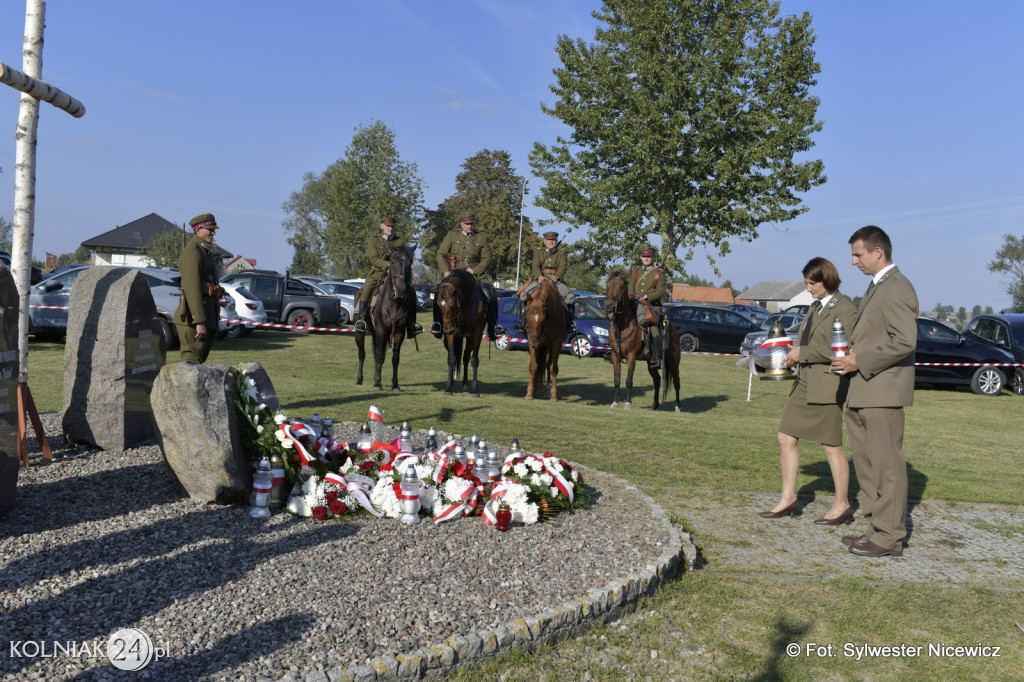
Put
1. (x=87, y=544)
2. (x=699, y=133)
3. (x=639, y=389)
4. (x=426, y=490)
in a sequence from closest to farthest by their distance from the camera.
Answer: (x=87, y=544) < (x=426, y=490) < (x=639, y=389) < (x=699, y=133)

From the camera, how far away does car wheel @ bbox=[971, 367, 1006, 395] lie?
2136cm

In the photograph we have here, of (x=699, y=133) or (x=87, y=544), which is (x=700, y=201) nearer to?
(x=699, y=133)

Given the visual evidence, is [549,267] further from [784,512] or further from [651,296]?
[784,512]

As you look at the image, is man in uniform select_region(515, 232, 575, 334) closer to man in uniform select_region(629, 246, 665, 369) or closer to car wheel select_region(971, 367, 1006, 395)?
man in uniform select_region(629, 246, 665, 369)

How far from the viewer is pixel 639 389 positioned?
18.2 metres

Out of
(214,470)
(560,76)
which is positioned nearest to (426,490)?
(214,470)

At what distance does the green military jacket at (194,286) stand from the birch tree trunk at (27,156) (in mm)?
1728

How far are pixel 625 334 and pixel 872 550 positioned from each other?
29.3 feet

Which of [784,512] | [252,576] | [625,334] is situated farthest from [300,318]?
[252,576]

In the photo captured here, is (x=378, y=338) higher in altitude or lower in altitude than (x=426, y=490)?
higher

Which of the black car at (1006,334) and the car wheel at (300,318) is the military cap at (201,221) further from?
the black car at (1006,334)

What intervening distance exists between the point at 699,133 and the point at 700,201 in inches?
107

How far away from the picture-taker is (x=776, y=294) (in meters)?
141

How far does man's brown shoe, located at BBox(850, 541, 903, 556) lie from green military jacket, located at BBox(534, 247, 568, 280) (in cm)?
978
